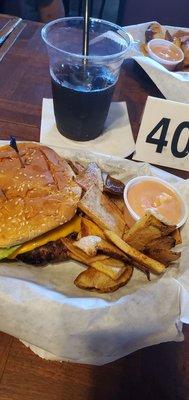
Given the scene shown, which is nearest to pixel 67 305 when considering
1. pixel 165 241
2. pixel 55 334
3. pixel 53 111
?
pixel 55 334

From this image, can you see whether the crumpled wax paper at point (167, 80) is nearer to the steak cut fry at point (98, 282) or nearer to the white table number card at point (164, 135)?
the white table number card at point (164, 135)

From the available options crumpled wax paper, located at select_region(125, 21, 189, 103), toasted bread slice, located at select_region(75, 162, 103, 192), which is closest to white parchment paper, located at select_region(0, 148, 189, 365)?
toasted bread slice, located at select_region(75, 162, 103, 192)

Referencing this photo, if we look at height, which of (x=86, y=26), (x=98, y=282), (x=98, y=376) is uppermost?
(x=86, y=26)

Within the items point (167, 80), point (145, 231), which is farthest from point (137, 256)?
point (167, 80)

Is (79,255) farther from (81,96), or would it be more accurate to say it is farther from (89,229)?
(81,96)

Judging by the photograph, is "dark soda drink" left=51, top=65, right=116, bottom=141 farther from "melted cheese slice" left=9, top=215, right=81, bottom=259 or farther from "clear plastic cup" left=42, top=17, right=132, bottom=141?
"melted cheese slice" left=9, top=215, right=81, bottom=259

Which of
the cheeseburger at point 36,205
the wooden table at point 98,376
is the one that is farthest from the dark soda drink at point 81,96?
the wooden table at point 98,376

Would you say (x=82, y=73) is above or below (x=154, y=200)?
above
